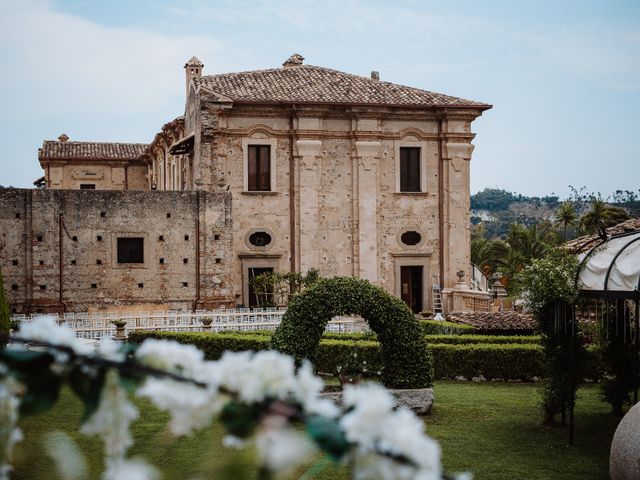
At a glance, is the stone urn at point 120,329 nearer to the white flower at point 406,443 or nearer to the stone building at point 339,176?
the stone building at point 339,176

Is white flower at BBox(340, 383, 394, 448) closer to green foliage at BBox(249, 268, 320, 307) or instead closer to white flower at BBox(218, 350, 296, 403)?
white flower at BBox(218, 350, 296, 403)

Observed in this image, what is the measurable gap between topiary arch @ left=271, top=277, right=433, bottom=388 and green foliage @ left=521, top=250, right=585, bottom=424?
172 cm

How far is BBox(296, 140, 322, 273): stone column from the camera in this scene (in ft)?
105

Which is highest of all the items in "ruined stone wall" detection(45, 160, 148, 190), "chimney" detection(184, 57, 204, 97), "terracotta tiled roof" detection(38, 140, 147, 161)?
"chimney" detection(184, 57, 204, 97)

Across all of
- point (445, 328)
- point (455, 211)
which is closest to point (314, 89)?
point (455, 211)

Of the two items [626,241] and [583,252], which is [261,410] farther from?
[583,252]

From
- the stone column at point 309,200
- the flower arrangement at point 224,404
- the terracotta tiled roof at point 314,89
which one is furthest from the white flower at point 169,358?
the stone column at point 309,200

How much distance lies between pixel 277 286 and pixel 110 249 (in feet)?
17.8

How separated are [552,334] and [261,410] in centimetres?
1089

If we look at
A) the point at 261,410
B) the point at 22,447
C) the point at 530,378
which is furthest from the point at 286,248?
the point at 261,410

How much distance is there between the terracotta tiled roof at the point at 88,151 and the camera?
4506 centimetres

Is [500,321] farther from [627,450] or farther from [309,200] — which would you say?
[627,450]

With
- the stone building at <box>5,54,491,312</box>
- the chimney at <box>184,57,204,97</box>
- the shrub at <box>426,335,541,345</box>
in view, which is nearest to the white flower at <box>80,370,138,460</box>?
the shrub at <box>426,335,541,345</box>

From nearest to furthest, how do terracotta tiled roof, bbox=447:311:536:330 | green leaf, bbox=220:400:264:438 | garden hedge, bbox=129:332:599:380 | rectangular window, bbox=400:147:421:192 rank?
green leaf, bbox=220:400:264:438 → garden hedge, bbox=129:332:599:380 → terracotta tiled roof, bbox=447:311:536:330 → rectangular window, bbox=400:147:421:192
